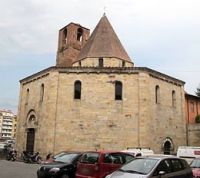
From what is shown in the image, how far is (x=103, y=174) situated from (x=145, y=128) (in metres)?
15.1

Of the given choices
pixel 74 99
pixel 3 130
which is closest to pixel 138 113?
pixel 74 99

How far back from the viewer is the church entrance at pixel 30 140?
29.8m

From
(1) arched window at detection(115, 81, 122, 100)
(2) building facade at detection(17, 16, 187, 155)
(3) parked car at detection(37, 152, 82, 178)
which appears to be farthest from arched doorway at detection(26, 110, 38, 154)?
(3) parked car at detection(37, 152, 82, 178)

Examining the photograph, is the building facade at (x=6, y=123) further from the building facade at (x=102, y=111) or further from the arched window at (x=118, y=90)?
the arched window at (x=118, y=90)

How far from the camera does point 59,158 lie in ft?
47.6

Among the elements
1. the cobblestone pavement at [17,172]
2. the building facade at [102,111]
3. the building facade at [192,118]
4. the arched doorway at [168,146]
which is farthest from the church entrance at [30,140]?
the building facade at [192,118]

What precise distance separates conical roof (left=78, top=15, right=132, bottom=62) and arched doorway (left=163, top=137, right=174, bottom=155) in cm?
995

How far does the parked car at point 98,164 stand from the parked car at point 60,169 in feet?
3.15

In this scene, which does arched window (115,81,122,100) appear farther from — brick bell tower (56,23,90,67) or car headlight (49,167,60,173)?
car headlight (49,167,60,173)

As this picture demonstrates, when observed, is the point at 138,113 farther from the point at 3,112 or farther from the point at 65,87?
the point at 3,112

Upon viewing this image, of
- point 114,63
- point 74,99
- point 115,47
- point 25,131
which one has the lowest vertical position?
point 25,131

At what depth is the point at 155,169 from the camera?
9.27 metres

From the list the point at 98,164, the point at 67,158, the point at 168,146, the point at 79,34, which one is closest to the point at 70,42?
the point at 79,34

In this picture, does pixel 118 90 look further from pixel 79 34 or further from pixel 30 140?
pixel 79 34
